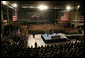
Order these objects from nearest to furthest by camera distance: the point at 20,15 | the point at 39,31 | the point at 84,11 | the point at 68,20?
the point at 84,11 < the point at 39,31 < the point at 68,20 < the point at 20,15

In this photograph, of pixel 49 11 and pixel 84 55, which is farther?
pixel 49 11

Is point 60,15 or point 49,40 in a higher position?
point 60,15

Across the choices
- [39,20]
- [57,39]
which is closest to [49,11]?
[39,20]

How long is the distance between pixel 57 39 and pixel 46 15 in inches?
324

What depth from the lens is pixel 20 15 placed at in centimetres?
1562

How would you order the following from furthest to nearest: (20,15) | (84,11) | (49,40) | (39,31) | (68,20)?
(20,15) < (68,20) < (39,31) < (49,40) < (84,11)

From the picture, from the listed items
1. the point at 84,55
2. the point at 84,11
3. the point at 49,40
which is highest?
the point at 84,11

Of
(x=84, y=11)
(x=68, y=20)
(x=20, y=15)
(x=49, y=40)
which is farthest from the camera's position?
(x=20, y=15)

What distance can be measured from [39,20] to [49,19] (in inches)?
52.2

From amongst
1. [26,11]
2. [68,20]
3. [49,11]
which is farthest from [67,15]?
[26,11]

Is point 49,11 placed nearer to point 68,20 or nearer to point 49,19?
point 49,19

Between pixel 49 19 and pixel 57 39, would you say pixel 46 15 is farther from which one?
pixel 57 39

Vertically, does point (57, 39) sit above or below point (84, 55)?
below

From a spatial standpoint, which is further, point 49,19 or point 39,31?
point 49,19
